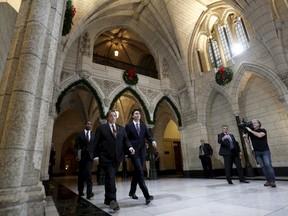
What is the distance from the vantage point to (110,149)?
9.30 ft

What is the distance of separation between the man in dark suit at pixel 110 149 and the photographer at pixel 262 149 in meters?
3.03

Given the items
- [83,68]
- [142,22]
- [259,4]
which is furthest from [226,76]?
[83,68]

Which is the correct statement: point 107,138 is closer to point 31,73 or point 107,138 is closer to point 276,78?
point 31,73

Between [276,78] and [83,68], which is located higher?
[83,68]

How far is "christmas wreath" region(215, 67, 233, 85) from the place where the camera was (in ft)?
28.1

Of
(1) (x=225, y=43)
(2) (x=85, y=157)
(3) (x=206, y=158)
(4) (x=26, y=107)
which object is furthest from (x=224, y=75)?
(4) (x=26, y=107)

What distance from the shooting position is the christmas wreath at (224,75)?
28.1ft

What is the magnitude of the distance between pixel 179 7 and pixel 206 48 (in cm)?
274

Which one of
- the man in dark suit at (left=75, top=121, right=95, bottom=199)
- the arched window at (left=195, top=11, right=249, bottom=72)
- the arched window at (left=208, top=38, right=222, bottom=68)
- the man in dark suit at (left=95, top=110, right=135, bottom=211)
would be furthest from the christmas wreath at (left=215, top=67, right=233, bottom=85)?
the man in dark suit at (left=95, top=110, right=135, bottom=211)

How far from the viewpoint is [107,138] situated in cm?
289

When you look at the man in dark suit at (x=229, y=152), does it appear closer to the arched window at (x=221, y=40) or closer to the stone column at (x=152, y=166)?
the stone column at (x=152, y=166)

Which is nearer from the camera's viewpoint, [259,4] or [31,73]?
[31,73]

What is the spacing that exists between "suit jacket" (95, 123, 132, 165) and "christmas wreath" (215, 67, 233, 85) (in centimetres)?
728

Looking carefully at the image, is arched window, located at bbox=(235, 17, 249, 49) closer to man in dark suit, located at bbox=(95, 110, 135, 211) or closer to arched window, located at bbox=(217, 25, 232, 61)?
arched window, located at bbox=(217, 25, 232, 61)
